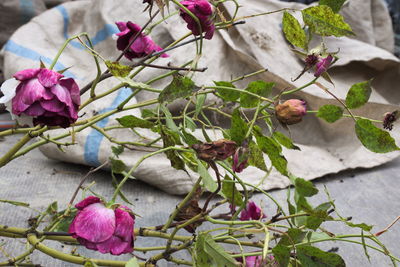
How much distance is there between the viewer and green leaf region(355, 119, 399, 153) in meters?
0.31

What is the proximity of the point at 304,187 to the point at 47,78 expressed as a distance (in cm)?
19

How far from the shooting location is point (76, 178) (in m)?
0.74

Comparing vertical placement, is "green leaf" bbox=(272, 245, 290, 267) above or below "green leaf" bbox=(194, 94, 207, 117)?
below

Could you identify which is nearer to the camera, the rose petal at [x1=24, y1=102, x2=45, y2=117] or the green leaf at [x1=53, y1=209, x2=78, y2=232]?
the rose petal at [x1=24, y1=102, x2=45, y2=117]

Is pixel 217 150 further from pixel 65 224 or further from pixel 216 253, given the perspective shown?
pixel 65 224

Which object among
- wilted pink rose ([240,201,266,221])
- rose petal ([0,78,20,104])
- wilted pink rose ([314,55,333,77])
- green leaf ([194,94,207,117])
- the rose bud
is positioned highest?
rose petal ([0,78,20,104])

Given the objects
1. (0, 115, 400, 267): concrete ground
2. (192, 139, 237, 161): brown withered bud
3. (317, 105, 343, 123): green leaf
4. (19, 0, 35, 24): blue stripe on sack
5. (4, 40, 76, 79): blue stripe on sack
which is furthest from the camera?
(19, 0, 35, 24): blue stripe on sack

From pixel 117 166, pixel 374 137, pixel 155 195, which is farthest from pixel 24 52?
pixel 374 137

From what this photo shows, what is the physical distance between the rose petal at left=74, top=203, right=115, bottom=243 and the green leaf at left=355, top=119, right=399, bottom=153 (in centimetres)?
18

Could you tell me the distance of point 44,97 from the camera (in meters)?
0.25

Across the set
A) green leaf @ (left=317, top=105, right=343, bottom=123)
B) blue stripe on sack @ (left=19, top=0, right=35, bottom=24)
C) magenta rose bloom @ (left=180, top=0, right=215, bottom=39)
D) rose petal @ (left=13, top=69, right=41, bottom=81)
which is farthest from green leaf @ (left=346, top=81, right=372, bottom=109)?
blue stripe on sack @ (left=19, top=0, right=35, bottom=24)

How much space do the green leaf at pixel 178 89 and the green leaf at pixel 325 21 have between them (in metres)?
0.10

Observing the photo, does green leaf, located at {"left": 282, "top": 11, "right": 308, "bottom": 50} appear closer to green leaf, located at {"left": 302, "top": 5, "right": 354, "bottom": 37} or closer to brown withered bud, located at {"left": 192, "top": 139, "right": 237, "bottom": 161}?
green leaf, located at {"left": 302, "top": 5, "right": 354, "bottom": 37}

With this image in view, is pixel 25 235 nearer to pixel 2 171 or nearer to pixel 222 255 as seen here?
pixel 222 255
